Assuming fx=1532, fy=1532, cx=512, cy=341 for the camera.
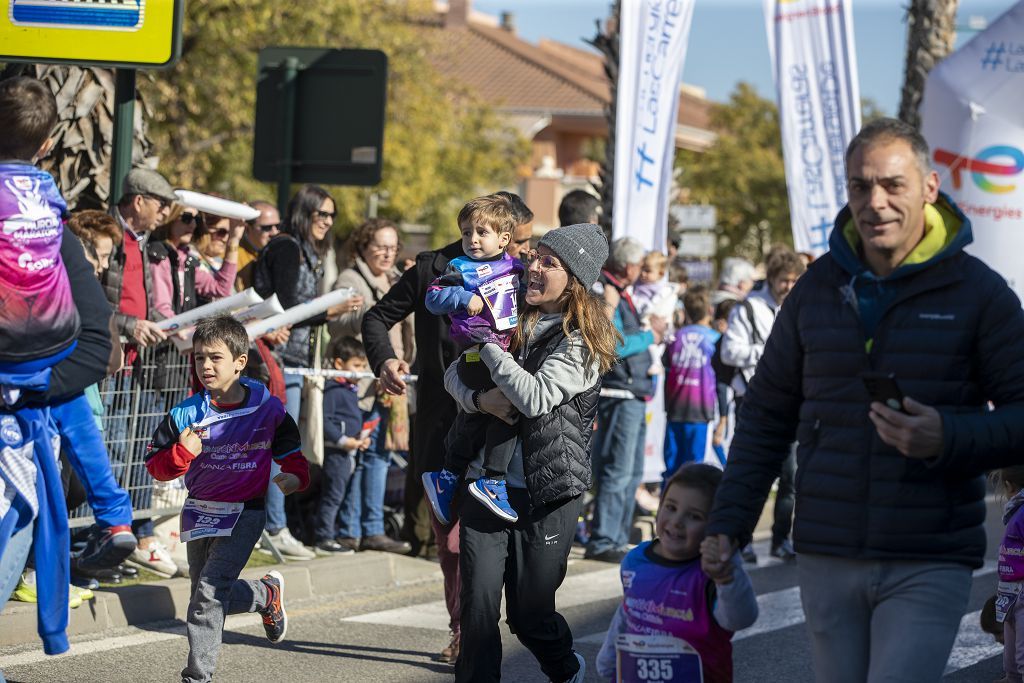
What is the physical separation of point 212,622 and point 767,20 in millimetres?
8946

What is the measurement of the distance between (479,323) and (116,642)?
2.61m

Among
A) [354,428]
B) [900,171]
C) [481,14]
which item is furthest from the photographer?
[481,14]

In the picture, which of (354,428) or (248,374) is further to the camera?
(354,428)

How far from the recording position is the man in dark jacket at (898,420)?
3.69m

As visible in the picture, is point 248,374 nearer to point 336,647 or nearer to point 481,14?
point 336,647

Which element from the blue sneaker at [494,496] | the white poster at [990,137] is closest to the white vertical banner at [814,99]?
the white poster at [990,137]

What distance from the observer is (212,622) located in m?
6.05

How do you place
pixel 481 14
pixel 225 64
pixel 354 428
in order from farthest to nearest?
1. pixel 481 14
2. pixel 225 64
3. pixel 354 428

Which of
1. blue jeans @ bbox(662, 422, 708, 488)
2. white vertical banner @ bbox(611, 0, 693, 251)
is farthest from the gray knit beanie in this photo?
white vertical banner @ bbox(611, 0, 693, 251)

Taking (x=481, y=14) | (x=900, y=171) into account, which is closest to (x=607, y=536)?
(x=900, y=171)

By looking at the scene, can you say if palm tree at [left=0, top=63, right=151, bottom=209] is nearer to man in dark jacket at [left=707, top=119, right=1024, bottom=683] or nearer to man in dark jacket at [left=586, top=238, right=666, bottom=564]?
man in dark jacket at [left=586, top=238, right=666, bottom=564]

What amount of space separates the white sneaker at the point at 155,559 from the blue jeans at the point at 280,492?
79 cm

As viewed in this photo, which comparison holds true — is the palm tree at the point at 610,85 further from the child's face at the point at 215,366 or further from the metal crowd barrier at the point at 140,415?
the child's face at the point at 215,366

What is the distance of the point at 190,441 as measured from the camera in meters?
5.99
